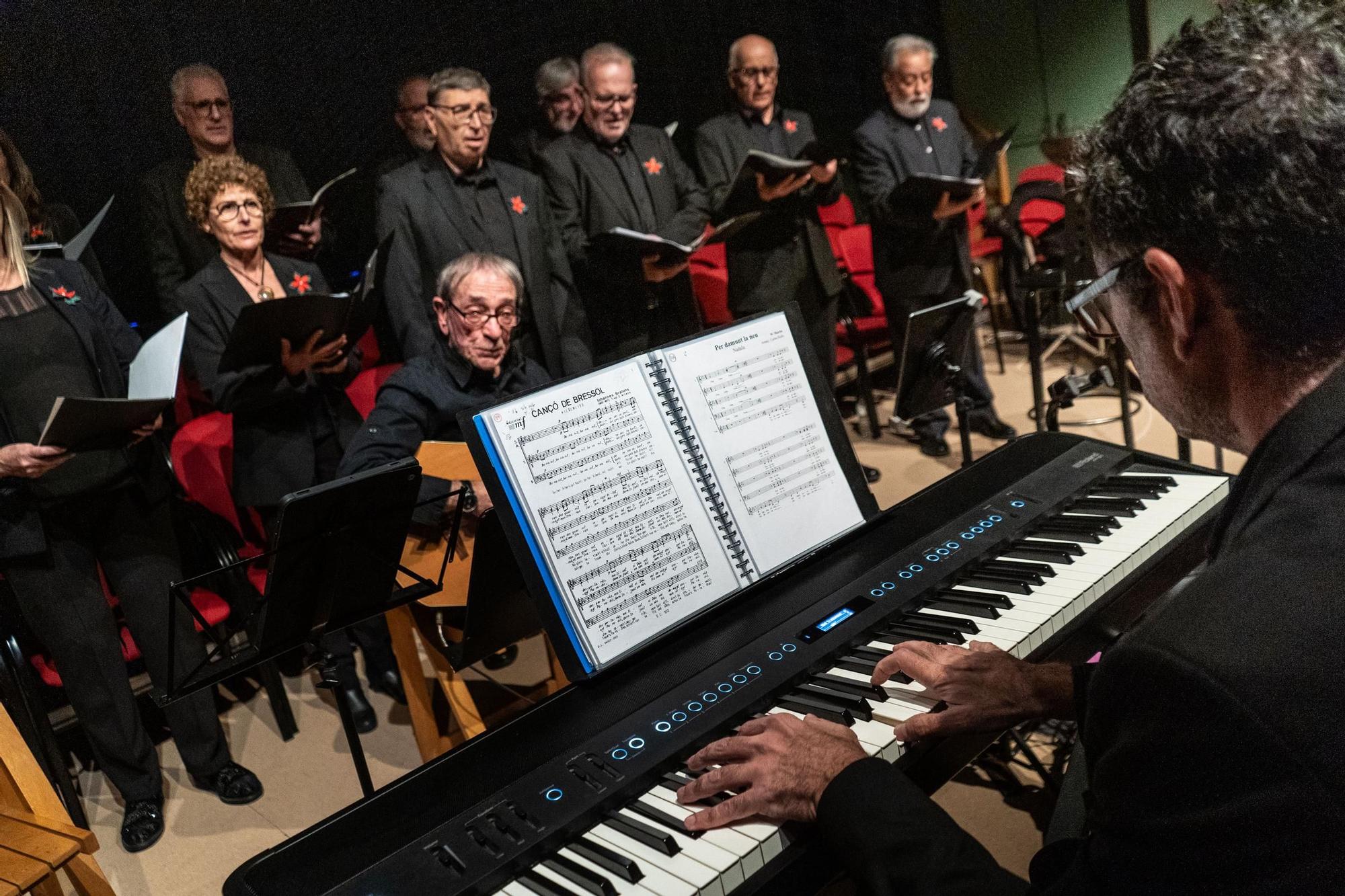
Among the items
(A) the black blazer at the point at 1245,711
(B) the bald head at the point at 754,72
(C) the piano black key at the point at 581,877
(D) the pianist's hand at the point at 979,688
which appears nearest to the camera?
(A) the black blazer at the point at 1245,711

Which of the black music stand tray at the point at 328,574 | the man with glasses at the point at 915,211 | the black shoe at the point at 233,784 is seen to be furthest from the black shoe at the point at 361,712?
the man with glasses at the point at 915,211

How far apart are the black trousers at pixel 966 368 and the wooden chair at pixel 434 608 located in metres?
2.47

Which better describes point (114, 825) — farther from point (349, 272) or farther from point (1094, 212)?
point (1094, 212)

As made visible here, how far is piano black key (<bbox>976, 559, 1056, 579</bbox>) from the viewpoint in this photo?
1.60 metres

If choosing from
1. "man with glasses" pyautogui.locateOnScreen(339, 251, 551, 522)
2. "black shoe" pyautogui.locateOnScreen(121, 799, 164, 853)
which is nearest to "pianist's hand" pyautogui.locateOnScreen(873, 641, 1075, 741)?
"man with glasses" pyautogui.locateOnScreen(339, 251, 551, 522)

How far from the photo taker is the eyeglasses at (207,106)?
10.4ft

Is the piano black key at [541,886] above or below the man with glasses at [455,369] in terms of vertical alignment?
below

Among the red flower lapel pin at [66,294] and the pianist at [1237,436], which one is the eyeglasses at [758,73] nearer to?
the red flower lapel pin at [66,294]

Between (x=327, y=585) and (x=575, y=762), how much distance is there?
0.74 metres

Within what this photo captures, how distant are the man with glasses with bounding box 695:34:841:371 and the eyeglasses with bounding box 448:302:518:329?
65.1 inches

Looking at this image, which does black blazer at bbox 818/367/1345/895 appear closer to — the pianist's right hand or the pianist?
the pianist

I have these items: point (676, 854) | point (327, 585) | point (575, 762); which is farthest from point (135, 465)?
point (676, 854)

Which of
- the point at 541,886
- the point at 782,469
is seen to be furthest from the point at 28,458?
the point at 541,886

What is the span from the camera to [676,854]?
1096mm
